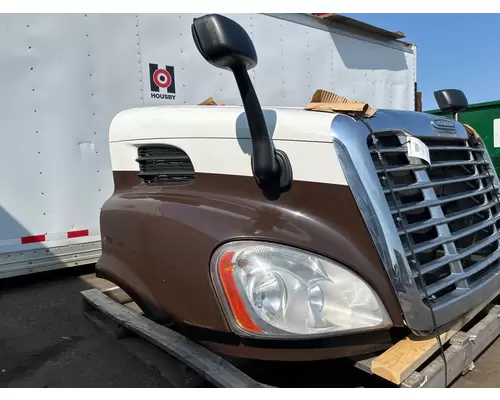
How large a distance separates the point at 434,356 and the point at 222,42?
1.61 metres

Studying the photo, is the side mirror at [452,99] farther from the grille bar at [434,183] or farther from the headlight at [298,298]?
the headlight at [298,298]

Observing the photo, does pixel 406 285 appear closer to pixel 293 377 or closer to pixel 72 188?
pixel 293 377

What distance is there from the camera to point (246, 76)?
70.8 inches

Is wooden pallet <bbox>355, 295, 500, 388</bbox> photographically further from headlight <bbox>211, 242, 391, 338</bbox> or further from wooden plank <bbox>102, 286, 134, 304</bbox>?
wooden plank <bbox>102, 286, 134, 304</bbox>

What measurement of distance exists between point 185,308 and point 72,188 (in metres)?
2.57

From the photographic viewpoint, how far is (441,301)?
74.7 inches

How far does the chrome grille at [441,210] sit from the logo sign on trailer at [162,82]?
2.96 m

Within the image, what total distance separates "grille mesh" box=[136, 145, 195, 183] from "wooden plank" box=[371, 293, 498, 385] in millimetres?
1231

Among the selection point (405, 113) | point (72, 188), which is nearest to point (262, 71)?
point (72, 188)

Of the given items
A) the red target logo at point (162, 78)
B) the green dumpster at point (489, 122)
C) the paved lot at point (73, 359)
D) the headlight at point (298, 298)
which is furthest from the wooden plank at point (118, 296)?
the green dumpster at point (489, 122)

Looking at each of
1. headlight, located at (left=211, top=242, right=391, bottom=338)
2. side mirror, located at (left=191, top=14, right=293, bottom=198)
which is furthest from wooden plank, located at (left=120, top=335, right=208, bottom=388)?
side mirror, located at (left=191, top=14, right=293, bottom=198)

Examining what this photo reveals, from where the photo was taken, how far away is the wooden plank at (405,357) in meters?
1.63

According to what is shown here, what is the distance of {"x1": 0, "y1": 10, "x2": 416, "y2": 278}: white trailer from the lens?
377 cm
